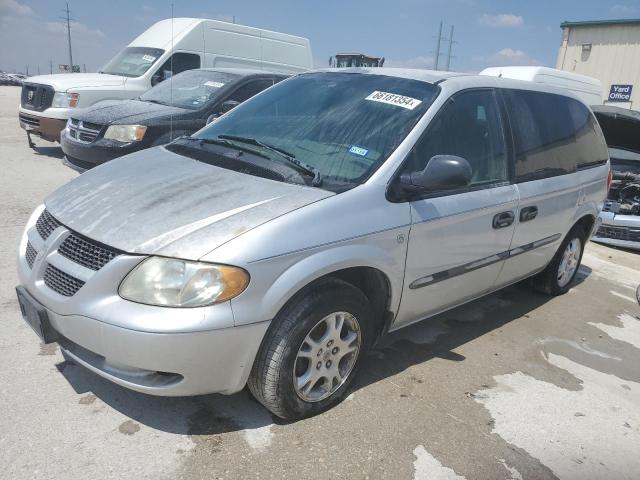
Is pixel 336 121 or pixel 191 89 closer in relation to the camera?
pixel 336 121

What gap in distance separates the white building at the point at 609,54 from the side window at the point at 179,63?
17.7m

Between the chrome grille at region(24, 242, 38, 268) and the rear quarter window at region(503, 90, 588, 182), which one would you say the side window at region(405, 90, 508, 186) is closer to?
the rear quarter window at region(503, 90, 588, 182)

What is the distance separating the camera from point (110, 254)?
2.29 meters

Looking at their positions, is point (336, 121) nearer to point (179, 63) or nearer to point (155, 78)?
point (155, 78)

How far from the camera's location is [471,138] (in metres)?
3.38

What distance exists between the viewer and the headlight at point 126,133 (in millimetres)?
6082

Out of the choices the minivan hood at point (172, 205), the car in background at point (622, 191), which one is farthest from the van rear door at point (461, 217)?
the car in background at point (622, 191)

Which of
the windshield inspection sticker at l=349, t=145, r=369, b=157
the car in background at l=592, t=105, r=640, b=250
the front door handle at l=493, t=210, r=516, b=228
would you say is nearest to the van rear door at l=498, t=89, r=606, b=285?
the front door handle at l=493, t=210, r=516, b=228

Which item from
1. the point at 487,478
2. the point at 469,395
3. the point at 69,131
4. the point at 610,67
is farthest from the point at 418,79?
→ the point at 610,67

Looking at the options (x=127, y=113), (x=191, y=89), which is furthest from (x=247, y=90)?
(x=127, y=113)

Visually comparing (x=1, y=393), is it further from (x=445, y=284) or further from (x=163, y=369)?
(x=445, y=284)

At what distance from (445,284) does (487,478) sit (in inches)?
45.1

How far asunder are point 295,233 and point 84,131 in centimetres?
504

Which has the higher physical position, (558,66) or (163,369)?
(558,66)
